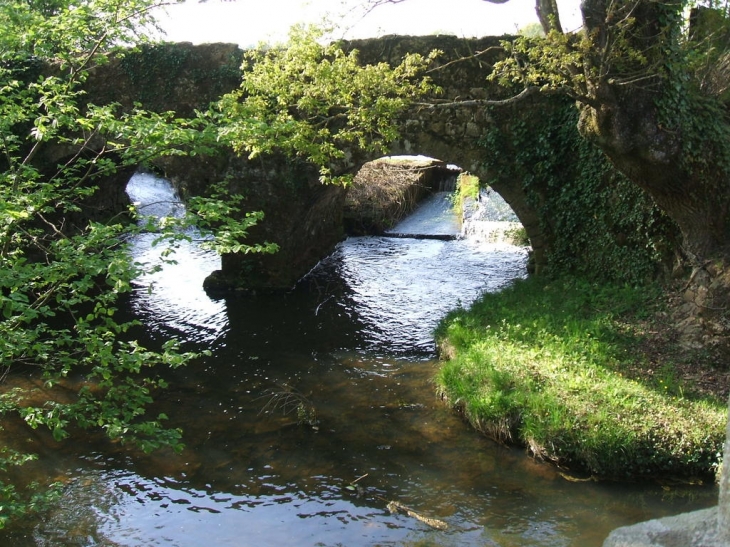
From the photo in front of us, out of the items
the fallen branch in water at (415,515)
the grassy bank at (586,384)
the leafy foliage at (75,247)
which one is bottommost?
the fallen branch in water at (415,515)

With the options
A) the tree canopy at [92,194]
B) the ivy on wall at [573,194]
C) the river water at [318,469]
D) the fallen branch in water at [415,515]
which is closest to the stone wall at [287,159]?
the ivy on wall at [573,194]

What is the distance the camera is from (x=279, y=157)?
39.8 feet

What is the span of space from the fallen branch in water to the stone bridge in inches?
248

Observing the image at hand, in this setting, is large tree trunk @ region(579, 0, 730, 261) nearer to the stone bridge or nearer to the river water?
the stone bridge

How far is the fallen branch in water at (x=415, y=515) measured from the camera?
6.14m

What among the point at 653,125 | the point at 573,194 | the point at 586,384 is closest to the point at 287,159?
the point at 573,194

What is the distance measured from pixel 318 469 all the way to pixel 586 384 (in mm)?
3226

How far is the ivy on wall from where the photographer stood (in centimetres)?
1000

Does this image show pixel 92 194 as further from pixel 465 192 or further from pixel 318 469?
pixel 465 192

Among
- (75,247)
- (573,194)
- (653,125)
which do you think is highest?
(653,125)

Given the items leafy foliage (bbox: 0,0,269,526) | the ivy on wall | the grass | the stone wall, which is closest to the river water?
leafy foliage (bbox: 0,0,269,526)

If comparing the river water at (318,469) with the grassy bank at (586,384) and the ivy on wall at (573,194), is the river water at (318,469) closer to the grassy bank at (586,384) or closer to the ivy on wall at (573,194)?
the grassy bank at (586,384)

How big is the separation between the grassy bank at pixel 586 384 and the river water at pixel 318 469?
282 mm

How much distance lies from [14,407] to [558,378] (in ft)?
18.8
